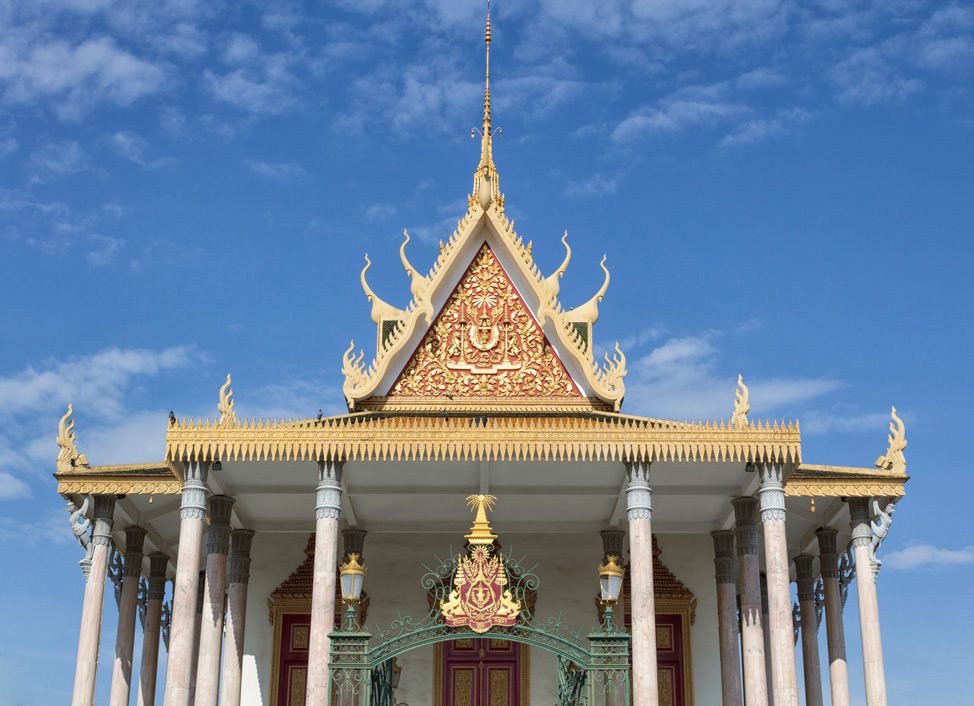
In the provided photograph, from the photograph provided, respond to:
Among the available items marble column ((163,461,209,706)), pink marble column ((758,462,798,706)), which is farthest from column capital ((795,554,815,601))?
marble column ((163,461,209,706))

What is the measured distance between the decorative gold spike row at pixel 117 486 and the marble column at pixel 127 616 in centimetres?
284

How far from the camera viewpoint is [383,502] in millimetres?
23031

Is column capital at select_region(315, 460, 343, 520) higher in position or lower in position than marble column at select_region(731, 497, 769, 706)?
higher

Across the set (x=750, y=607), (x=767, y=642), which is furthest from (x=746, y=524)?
(x=767, y=642)

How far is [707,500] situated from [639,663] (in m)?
5.79

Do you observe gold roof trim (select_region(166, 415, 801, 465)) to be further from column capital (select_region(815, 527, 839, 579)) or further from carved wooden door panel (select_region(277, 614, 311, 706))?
carved wooden door panel (select_region(277, 614, 311, 706))

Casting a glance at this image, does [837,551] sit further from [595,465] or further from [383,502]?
[383,502]

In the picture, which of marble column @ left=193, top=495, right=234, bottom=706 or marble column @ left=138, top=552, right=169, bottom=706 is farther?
marble column @ left=138, top=552, right=169, bottom=706

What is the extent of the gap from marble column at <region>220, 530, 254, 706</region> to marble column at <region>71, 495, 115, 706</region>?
2.45m

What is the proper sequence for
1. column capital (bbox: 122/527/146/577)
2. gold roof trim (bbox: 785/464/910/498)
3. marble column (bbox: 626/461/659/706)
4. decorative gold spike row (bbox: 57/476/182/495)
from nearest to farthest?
1. marble column (bbox: 626/461/659/706)
2. gold roof trim (bbox: 785/464/910/498)
3. decorative gold spike row (bbox: 57/476/182/495)
4. column capital (bbox: 122/527/146/577)

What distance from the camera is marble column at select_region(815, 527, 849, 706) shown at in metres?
23.6

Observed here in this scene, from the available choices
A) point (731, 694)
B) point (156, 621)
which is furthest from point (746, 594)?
point (156, 621)

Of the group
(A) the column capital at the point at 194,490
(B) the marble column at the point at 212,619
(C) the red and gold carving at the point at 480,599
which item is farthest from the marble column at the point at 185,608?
(C) the red and gold carving at the point at 480,599

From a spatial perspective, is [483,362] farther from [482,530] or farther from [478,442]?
[482,530]
